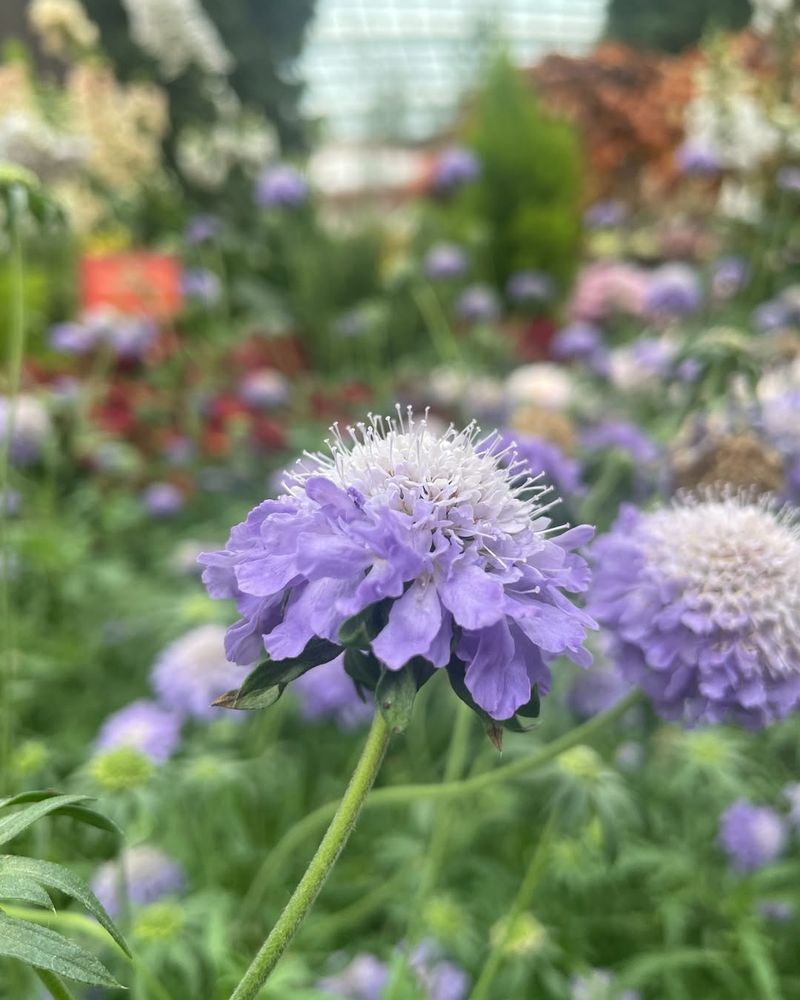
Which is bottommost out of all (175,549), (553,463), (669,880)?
(669,880)

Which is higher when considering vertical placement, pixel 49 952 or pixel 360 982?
pixel 360 982

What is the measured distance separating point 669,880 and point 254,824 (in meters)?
0.82

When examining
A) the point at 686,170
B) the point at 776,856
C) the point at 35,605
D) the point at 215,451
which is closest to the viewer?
the point at 776,856

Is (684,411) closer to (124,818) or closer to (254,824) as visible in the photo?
(124,818)

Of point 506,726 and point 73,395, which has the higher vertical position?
point 73,395

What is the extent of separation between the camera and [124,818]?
1.25 meters

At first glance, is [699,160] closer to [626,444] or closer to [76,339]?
[626,444]

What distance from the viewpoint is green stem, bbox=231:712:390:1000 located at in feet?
1.86

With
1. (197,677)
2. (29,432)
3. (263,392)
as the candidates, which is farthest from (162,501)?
(197,677)

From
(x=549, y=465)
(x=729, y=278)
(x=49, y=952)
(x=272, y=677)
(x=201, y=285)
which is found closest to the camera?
(x=49, y=952)

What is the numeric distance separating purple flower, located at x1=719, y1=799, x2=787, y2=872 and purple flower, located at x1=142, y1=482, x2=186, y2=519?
1845 millimetres

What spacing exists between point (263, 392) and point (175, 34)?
1893mm

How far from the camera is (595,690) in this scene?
64.8 inches

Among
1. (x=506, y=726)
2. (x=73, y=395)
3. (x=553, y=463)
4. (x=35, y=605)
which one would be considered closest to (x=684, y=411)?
(x=553, y=463)
